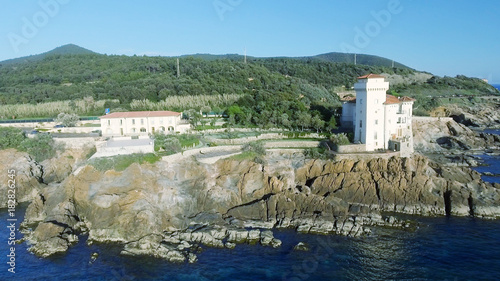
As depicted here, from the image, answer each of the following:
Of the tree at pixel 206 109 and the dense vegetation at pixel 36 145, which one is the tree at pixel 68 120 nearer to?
the dense vegetation at pixel 36 145

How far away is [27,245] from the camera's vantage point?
31.9 meters

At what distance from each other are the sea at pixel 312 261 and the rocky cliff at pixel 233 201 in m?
1.17

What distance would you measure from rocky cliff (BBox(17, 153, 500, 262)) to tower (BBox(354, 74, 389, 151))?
16.6 feet

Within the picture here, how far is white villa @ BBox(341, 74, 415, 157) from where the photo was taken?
157 feet

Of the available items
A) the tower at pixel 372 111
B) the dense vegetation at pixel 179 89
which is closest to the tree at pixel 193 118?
the dense vegetation at pixel 179 89

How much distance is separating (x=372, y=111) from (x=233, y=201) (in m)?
21.6

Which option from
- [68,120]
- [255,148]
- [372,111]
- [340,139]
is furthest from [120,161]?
[372,111]

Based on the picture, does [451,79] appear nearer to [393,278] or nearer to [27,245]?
[393,278]

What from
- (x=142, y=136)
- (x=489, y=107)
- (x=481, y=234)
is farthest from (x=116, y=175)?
(x=489, y=107)

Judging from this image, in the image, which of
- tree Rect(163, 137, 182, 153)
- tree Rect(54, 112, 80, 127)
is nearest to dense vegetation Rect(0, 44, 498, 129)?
tree Rect(54, 112, 80, 127)

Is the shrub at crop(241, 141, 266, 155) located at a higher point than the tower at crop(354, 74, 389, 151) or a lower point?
lower

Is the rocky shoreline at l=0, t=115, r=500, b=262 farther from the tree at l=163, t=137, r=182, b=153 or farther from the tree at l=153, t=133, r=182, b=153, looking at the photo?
the tree at l=153, t=133, r=182, b=153

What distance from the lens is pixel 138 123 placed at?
55844mm

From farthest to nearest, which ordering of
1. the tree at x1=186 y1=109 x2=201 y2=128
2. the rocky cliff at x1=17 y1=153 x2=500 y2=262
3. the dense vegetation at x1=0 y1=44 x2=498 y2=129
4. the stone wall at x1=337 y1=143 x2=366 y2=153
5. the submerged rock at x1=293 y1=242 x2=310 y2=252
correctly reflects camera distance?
the dense vegetation at x1=0 y1=44 x2=498 y2=129 < the tree at x1=186 y1=109 x2=201 y2=128 < the stone wall at x1=337 y1=143 x2=366 y2=153 < the rocky cliff at x1=17 y1=153 x2=500 y2=262 < the submerged rock at x1=293 y1=242 x2=310 y2=252
